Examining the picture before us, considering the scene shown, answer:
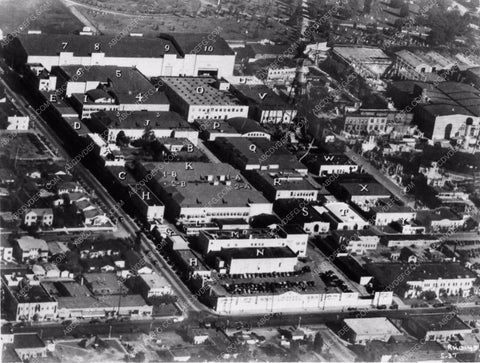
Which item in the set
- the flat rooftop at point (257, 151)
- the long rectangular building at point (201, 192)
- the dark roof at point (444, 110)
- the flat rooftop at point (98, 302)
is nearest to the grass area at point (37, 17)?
the flat rooftop at point (257, 151)

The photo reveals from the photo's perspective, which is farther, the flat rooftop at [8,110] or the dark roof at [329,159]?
the dark roof at [329,159]

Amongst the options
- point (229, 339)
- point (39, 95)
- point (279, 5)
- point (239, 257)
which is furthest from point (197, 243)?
point (279, 5)

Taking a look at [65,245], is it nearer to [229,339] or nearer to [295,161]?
[229,339]

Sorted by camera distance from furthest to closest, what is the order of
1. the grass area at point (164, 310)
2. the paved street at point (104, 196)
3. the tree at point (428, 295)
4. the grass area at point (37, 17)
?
the grass area at point (37, 17), the tree at point (428, 295), the paved street at point (104, 196), the grass area at point (164, 310)

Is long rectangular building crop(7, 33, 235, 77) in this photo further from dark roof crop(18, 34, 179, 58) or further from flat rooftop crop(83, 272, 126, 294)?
flat rooftop crop(83, 272, 126, 294)

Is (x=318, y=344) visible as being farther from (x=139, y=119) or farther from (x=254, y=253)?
(x=139, y=119)

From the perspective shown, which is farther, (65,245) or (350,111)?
(350,111)

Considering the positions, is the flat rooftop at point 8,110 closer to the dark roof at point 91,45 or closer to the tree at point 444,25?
the dark roof at point 91,45
